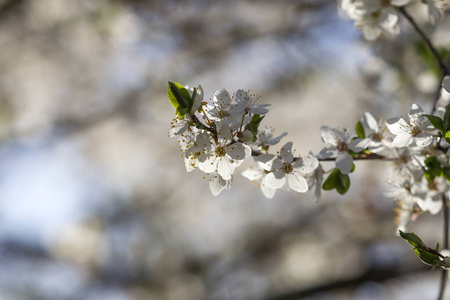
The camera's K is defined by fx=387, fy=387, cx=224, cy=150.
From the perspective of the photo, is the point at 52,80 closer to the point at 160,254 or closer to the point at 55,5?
the point at 55,5

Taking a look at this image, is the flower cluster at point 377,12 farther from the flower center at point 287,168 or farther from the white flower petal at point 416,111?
the flower center at point 287,168

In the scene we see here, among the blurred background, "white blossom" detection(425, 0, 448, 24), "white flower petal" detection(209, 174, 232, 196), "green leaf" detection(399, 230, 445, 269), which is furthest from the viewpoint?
the blurred background

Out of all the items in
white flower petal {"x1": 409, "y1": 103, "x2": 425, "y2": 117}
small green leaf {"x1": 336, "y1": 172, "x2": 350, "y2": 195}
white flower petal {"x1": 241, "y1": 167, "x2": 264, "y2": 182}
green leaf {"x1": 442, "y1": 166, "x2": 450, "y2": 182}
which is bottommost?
green leaf {"x1": 442, "y1": 166, "x2": 450, "y2": 182}

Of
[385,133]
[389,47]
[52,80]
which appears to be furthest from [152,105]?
[385,133]

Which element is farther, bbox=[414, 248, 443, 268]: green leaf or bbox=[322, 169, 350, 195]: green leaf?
bbox=[322, 169, 350, 195]: green leaf

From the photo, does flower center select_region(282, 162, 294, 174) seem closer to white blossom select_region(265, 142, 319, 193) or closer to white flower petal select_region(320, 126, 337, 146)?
white blossom select_region(265, 142, 319, 193)

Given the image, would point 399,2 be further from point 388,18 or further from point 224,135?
point 224,135

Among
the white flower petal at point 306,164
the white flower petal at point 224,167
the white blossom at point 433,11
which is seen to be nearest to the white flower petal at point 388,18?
the white blossom at point 433,11

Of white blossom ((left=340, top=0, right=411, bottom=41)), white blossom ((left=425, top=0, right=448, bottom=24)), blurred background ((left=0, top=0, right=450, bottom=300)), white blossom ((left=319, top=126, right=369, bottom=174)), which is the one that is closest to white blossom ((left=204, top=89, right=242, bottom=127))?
white blossom ((left=319, top=126, right=369, bottom=174))
